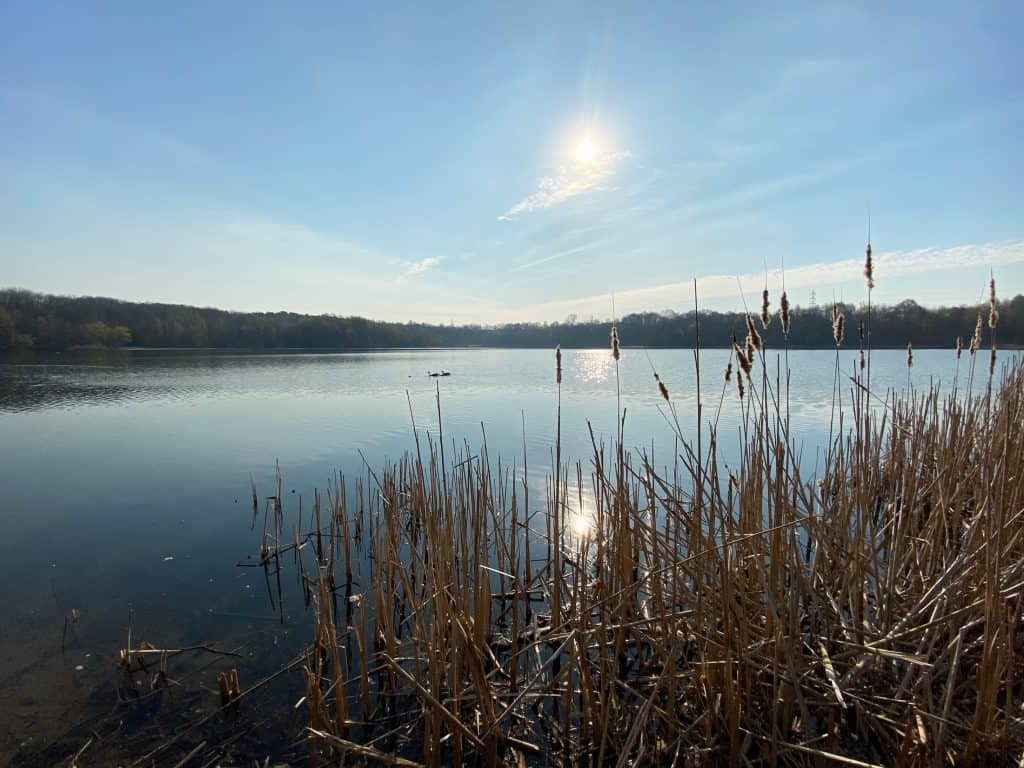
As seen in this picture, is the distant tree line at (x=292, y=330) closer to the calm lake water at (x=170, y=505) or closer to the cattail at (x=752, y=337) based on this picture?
the calm lake water at (x=170, y=505)

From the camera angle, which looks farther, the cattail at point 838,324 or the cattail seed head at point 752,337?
the cattail at point 838,324

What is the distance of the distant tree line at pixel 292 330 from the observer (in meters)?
43.5

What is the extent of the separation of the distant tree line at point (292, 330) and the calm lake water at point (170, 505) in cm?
2615

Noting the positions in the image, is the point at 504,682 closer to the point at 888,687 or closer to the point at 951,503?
the point at 888,687

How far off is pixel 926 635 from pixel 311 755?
308 centimetres

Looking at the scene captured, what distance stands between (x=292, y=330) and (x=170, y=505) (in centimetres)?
7288

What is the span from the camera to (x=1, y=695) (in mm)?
3348

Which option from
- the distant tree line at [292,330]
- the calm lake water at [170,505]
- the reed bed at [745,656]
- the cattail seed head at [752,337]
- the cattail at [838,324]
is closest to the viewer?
the reed bed at [745,656]

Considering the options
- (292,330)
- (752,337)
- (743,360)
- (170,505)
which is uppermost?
(292,330)

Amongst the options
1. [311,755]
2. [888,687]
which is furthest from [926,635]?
[311,755]

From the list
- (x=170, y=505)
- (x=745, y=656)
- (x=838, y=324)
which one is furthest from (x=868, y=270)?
(x=170, y=505)

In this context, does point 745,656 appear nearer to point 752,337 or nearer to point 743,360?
point 743,360

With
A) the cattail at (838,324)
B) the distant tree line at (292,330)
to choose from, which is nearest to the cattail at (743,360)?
the cattail at (838,324)

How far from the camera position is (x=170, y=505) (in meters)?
7.72
